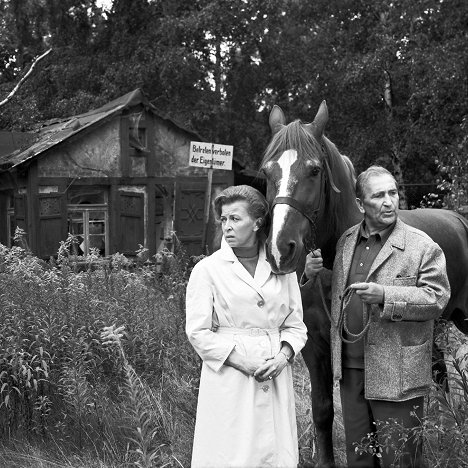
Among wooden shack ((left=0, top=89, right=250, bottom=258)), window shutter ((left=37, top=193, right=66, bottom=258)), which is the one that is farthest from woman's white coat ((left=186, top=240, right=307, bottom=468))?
window shutter ((left=37, top=193, right=66, bottom=258))

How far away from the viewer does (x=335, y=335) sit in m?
3.35

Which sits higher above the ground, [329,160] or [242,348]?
[329,160]

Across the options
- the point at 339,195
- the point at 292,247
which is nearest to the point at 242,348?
the point at 292,247

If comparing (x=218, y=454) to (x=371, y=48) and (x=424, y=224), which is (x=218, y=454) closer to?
(x=424, y=224)

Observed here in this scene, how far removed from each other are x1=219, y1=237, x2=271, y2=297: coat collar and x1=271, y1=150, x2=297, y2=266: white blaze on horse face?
0.35ft

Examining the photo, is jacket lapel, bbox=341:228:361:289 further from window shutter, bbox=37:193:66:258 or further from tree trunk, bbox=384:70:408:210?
tree trunk, bbox=384:70:408:210

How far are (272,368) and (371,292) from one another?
20.8 inches

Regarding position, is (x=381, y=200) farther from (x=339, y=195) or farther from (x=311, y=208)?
(x=339, y=195)

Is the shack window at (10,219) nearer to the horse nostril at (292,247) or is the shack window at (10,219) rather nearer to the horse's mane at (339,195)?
the horse's mane at (339,195)

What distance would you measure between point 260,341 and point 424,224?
6.95 feet

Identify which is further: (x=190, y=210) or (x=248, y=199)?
(x=190, y=210)

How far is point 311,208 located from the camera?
330 centimetres

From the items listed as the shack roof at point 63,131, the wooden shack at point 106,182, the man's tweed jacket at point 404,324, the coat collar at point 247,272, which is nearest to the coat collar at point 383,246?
the man's tweed jacket at point 404,324

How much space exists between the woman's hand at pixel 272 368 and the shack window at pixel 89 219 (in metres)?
12.2
